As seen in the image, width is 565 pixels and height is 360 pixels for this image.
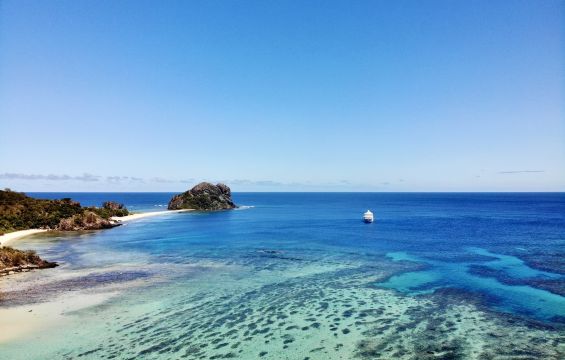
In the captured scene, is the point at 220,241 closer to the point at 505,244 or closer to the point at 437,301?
the point at 437,301

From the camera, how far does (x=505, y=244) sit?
6494cm

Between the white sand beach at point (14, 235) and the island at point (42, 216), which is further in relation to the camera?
the island at point (42, 216)

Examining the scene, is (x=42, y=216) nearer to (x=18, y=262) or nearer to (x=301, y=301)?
(x=18, y=262)

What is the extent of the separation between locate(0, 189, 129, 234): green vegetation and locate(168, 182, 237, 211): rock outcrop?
68.3 meters

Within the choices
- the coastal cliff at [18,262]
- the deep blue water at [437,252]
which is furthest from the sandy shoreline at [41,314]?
the deep blue water at [437,252]

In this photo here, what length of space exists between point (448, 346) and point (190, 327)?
16.8 meters

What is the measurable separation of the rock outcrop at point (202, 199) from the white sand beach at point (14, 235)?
84.0 metres

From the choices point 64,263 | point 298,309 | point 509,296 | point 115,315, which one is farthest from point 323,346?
point 64,263

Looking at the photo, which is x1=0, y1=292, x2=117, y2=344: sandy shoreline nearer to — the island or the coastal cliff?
the coastal cliff

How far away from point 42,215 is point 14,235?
16.6 m

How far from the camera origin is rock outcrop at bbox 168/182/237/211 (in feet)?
537

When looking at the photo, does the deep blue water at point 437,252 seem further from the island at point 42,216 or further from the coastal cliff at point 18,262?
the island at point 42,216

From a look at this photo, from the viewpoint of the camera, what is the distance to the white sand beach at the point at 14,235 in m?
63.0

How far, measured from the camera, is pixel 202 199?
164 metres
